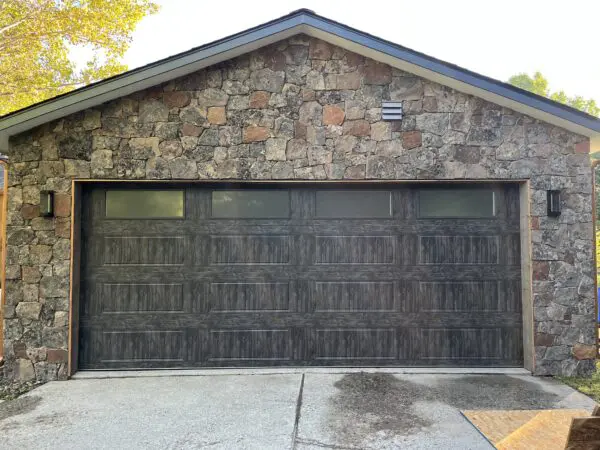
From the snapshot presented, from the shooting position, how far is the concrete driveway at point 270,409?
3098 millimetres

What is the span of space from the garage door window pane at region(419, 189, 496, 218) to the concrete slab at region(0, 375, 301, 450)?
9.03 feet

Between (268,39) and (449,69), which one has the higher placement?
(268,39)

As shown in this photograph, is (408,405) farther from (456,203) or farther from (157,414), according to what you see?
(456,203)

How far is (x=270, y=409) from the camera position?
363 centimetres

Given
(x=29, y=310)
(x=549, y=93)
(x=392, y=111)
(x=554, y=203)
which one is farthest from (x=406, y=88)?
(x=549, y=93)

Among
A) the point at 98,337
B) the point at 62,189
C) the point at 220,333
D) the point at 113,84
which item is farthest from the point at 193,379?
the point at 113,84

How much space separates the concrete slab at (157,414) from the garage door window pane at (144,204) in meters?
2.03

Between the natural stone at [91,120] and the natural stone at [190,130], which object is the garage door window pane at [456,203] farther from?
the natural stone at [91,120]

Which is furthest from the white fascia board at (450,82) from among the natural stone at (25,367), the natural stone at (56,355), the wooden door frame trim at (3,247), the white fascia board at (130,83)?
the natural stone at (25,367)

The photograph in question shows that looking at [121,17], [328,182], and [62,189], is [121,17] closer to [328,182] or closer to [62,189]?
[62,189]

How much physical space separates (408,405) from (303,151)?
3086mm

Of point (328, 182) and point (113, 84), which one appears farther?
point (328, 182)

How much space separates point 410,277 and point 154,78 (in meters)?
4.04

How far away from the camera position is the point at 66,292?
4574 mm
